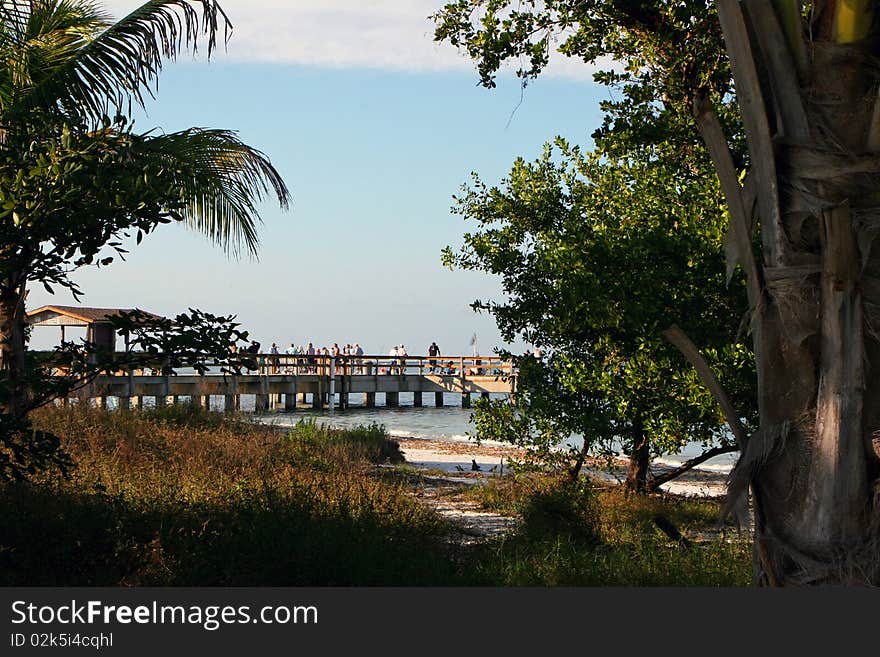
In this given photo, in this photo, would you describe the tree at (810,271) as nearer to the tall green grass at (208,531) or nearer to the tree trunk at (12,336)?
the tall green grass at (208,531)

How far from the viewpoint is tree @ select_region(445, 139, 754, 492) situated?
940 centimetres

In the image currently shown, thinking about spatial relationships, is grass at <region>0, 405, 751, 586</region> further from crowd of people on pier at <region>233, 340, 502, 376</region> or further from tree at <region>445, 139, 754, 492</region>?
crowd of people on pier at <region>233, 340, 502, 376</region>

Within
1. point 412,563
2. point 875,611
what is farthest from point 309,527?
point 875,611

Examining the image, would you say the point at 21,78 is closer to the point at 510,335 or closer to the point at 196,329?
the point at 196,329

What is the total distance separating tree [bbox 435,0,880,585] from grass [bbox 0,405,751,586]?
106 inches

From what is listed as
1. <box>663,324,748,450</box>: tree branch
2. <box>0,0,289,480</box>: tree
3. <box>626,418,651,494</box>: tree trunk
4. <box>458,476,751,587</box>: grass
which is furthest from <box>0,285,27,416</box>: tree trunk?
<box>626,418,651,494</box>: tree trunk

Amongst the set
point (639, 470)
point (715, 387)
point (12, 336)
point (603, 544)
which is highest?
point (12, 336)

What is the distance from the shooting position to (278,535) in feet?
21.2

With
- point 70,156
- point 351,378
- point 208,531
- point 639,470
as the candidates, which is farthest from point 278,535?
point 351,378

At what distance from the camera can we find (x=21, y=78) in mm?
6844

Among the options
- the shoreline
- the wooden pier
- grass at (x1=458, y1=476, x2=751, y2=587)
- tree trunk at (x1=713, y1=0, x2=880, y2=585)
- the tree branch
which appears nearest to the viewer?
tree trunk at (x1=713, y1=0, x2=880, y2=585)

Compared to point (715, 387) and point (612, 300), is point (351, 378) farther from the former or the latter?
point (715, 387)

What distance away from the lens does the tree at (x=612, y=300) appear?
30.8 ft

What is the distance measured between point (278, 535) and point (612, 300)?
473cm
